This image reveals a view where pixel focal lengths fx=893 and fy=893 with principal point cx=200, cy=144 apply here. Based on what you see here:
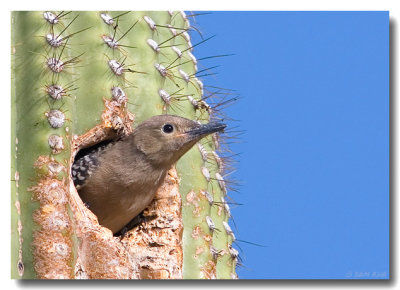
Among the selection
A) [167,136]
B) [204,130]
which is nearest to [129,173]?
[167,136]

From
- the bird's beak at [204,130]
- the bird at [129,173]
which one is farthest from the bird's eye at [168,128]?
the bird's beak at [204,130]

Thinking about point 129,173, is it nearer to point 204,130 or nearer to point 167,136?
point 167,136

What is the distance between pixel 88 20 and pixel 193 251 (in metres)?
1.47

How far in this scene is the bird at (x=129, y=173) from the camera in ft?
18.1

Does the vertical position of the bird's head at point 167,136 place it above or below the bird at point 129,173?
above

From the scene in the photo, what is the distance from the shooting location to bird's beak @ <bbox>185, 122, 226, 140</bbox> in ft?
17.4

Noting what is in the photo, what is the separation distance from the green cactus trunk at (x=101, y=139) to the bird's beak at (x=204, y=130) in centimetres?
16

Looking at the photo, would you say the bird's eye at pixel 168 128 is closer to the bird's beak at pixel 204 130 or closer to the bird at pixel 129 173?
the bird at pixel 129 173

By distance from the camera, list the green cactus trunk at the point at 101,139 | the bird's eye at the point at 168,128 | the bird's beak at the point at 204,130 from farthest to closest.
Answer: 1. the bird's eye at the point at 168,128
2. the bird's beak at the point at 204,130
3. the green cactus trunk at the point at 101,139

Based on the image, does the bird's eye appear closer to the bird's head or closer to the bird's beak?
the bird's head

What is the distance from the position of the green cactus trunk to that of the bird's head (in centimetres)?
7

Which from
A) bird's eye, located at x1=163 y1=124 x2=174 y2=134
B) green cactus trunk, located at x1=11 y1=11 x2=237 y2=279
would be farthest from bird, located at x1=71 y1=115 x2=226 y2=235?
green cactus trunk, located at x1=11 y1=11 x2=237 y2=279
